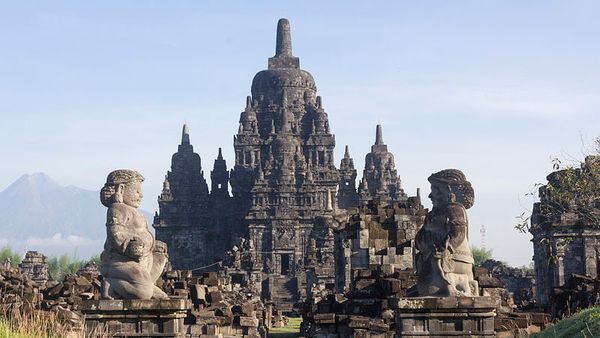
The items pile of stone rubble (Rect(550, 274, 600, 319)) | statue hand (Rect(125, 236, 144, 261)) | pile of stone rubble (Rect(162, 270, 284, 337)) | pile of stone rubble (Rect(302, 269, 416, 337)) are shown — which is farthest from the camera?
pile of stone rubble (Rect(162, 270, 284, 337))

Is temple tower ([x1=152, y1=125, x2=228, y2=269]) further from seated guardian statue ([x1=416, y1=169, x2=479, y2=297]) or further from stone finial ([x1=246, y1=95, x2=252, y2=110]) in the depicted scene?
seated guardian statue ([x1=416, y1=169, x2=479, y2=297])

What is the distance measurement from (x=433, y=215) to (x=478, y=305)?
44.6 inches

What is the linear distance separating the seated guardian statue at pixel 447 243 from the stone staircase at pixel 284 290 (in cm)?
5667

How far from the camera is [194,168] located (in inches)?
3654

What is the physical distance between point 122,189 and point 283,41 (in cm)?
8695

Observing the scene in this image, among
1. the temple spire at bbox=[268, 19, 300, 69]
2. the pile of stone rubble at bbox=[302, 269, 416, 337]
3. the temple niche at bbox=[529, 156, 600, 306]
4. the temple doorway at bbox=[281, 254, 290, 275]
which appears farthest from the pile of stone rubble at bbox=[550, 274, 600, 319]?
the temple spire at bbox=[268, 19, 300, 69]

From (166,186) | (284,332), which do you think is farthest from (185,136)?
(284,332)

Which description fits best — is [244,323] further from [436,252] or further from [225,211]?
[225,211]

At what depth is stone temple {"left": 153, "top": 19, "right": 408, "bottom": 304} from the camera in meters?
84.4

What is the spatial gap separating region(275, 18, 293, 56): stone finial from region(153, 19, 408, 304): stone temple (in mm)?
102

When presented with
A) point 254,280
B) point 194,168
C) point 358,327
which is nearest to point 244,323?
point 358,327

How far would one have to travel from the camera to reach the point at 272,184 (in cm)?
8588

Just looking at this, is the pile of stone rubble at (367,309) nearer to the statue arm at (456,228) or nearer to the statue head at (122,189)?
the statue arm at (456,228)

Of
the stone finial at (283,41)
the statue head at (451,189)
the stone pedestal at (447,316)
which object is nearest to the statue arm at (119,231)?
the stone pedestal at (447,316)
